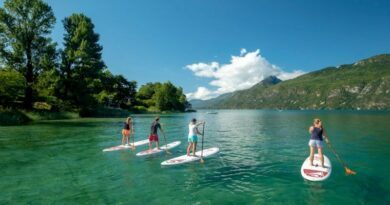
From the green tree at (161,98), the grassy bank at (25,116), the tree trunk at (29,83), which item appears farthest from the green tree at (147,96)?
the tree trunk at (29,83)

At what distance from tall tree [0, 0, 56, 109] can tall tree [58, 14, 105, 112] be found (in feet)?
26.0

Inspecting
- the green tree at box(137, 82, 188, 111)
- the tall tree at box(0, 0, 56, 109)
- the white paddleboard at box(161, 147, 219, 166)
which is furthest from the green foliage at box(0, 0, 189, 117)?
the green tree at box(137, 82, 188, 111)

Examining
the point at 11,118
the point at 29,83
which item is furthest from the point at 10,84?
the point at 29,83

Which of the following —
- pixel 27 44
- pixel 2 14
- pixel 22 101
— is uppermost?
pixel 2 14

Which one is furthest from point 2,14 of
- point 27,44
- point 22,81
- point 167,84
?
point 167,84

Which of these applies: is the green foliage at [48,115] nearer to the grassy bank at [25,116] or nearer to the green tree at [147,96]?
the grassy bank at [25,116]

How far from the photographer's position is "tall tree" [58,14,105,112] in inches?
2990

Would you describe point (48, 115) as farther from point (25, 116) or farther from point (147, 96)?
point (147, 96)

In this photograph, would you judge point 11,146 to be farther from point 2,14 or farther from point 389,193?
point 2,14

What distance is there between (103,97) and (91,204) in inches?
4874

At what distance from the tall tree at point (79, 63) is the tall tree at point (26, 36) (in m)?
7.92

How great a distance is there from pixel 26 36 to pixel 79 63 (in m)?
16.0

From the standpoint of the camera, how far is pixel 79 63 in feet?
259

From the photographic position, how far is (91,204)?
12.3 metres
